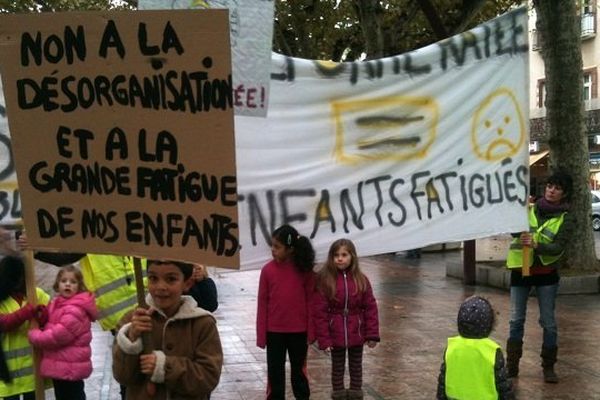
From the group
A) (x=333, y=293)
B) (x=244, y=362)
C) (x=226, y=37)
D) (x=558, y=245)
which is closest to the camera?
(x=226, y=37)

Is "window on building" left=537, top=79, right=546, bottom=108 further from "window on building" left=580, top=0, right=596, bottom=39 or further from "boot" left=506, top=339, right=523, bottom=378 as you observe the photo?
"boot" left=506, top=339, right=523, bottom=378

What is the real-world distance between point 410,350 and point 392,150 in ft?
11.7

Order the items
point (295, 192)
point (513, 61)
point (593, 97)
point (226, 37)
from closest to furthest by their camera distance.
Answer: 1. point (226, 37)
2. point (295, 192)
3. point (513, 61)
4. point (593, 97)

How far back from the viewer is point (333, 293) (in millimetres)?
5500

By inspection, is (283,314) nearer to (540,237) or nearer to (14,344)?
(14,344)

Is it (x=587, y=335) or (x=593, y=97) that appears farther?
(x=593, y=97)

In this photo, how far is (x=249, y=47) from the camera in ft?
15.2

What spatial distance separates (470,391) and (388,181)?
1.46 m

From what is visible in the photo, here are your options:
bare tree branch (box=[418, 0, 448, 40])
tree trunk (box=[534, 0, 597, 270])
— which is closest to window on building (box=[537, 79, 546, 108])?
bare tree branch (box=[418, 0, 448, 40])

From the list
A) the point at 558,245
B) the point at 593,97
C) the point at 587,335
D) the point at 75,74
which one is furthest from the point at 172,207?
the point at 593,97

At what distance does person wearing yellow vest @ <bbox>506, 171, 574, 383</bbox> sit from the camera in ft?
19.7

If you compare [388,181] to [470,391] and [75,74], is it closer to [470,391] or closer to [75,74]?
[470,391]

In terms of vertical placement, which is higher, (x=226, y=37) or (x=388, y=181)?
(x=226, y=37)

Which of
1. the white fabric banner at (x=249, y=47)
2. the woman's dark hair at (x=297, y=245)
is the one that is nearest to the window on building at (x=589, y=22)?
the woman's dark hair at (x=297, y=245)
